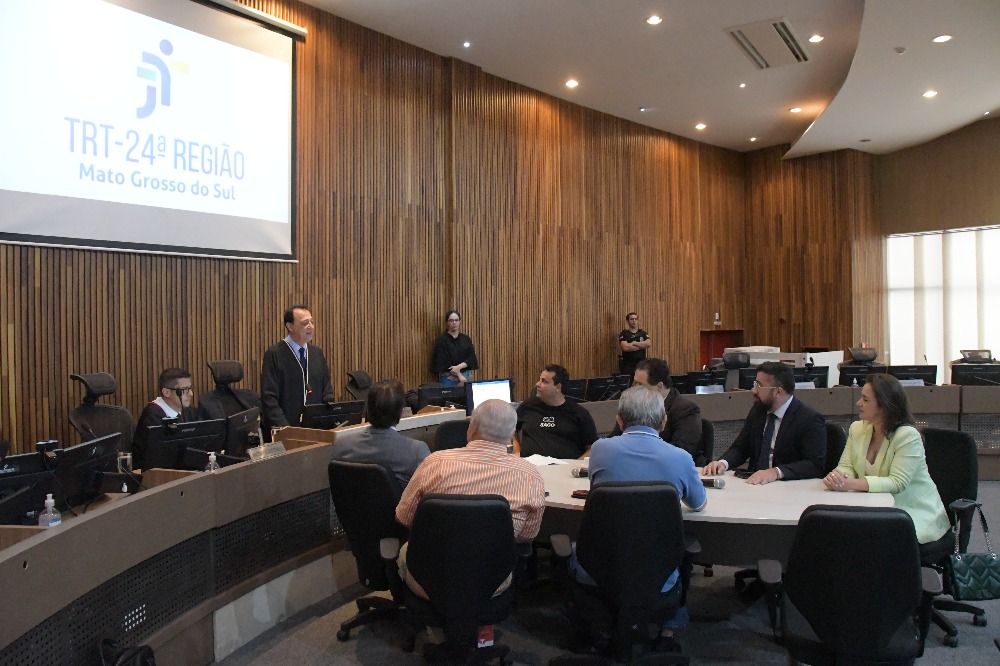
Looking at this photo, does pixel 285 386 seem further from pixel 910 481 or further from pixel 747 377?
pixel 747 377

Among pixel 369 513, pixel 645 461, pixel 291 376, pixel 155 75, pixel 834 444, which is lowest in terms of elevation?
pixel 369 513

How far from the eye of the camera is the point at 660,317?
12.3 m

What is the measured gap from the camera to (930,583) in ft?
8.75

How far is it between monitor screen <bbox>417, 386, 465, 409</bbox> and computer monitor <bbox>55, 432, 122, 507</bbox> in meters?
2.72

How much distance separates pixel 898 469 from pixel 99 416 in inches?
175

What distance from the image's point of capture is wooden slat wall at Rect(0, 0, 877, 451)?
5.87 metres

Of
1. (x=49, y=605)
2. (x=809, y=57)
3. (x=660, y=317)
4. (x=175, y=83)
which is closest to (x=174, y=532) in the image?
(x=49, y=605)

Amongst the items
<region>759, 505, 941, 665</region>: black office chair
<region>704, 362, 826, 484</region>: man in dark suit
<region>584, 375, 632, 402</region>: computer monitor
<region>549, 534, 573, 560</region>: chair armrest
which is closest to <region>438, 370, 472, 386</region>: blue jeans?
<region>584, 375, 632, 402</region>: computer monitor

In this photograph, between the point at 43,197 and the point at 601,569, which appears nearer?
the point at 601,569

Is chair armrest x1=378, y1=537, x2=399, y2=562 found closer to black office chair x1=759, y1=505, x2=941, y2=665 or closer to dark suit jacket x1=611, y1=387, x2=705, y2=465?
black office chair x1=759, y1=505, x2=941, y2=665

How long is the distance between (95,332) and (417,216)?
12.3 feet

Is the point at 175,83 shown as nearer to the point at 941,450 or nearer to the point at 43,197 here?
the point at 43,197

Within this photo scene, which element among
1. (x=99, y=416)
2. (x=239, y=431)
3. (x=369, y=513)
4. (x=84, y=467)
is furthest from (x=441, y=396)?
(x=84, y=467)

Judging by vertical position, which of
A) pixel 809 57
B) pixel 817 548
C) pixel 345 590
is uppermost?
pixel 809 57
